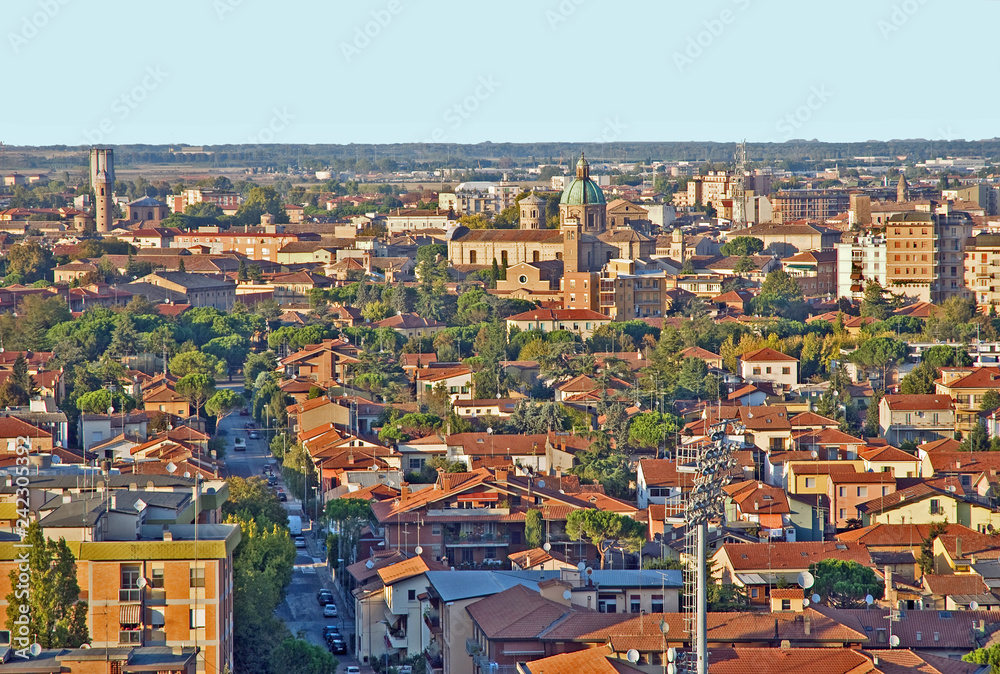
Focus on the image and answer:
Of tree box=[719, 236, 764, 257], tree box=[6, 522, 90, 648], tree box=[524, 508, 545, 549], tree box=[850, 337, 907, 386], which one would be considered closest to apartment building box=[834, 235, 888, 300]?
tree box=[719, 236, 764, 257]

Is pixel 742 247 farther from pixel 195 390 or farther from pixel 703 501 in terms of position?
pixel 703 501

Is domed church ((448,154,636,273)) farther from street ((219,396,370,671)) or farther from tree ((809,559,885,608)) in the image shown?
tree ((809,559,885,608))

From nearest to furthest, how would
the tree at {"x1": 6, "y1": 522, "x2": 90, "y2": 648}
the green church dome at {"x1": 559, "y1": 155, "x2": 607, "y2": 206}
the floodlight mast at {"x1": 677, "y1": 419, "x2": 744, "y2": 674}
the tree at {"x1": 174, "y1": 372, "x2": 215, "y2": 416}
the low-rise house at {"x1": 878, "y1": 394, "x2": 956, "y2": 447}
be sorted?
the floodlight mast at {"x1": 677, "y1": 419, "x2": 744, "y2": 674}
the tree at {"x1": 6, "y1": 522, "x2": 90, "y2": 648}
the low-rise house at {"x1": 878, "y1": 394, "x2": 956, "y2": 447}
the tree at {"x1": 174, "y1": 372, "x2": 215, "y2": 416}
the green church dome at {"x1": 559, "y1": 155, "x2": 607, "y2": 206}

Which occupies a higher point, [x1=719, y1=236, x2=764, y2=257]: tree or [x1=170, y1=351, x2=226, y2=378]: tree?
[x1=719, y1=236, x2=764, y2=257]: tree

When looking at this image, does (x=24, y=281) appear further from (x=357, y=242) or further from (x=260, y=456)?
(x=260, y=456)

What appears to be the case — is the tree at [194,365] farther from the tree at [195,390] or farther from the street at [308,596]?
the street at [308,596]

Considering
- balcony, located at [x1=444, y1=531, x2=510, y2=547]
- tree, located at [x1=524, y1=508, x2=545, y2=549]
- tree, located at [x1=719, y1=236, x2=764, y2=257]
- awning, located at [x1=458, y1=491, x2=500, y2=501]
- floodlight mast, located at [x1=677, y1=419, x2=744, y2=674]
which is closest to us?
floodlight mast, located at [x1=677, y1=419, x2=744, y2=674]
